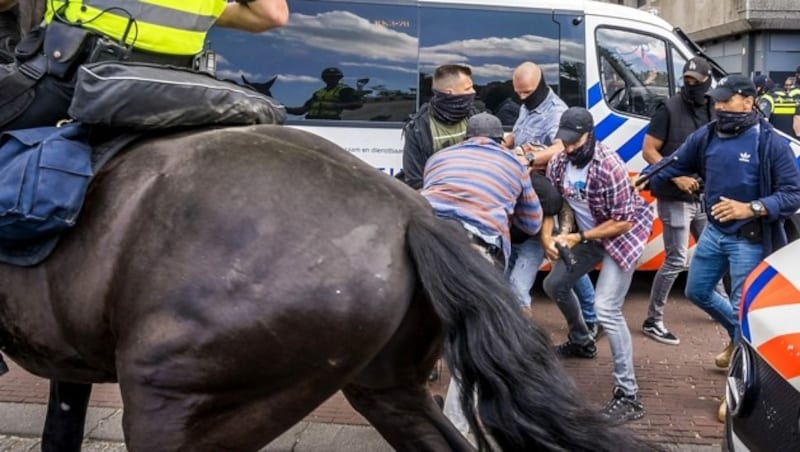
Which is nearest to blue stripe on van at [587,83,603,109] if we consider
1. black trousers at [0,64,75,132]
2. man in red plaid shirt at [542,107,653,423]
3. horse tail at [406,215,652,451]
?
man in red plaid shirt at [542,107,653,423]

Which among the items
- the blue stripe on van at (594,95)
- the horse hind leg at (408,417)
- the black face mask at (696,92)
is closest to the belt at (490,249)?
the horse hind leg at (408,417)

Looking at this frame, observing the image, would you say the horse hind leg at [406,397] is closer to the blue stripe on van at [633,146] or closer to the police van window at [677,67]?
the blue stripe on van at [633,146]

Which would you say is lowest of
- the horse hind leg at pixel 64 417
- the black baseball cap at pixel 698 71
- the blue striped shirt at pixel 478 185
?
the horse hind leg at pixel 64 417

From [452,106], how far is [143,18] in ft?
7.40

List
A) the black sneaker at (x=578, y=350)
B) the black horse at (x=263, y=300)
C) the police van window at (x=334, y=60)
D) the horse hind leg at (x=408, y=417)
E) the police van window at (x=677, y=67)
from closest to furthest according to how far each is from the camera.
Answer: the black horse at (x=263, y=300) < the horse hind leg at (x=408, y=417) < the black sneaker at (x=578, y=350) < the police van window at (x=334, y=60) < the police van window at (x=677, y=67)

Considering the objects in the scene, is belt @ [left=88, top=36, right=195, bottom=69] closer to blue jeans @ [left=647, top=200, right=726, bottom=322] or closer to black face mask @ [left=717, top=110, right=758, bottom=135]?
black face mask @ [left=717, top=110, right=758, bottom=135]

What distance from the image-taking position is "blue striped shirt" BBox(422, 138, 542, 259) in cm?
346

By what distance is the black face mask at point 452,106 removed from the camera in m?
4.43

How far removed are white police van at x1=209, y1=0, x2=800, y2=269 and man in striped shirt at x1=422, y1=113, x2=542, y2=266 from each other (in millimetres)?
3099

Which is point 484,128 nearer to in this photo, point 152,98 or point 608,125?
point 152,98

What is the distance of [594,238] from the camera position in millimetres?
4699

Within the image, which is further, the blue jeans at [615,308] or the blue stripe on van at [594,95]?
the blue stripe on van at [594,95]

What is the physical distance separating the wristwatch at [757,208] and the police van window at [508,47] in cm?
292

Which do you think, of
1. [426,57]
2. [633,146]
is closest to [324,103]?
[426,57]
